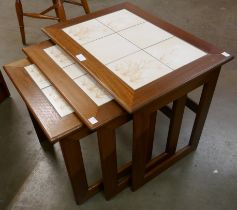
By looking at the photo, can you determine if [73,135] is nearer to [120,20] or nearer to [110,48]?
[110,48]

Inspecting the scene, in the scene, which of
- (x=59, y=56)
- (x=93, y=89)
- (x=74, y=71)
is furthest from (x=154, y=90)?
(x=59, y=56)

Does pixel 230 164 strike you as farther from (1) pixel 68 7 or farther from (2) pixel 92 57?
(1) pixel 68 7

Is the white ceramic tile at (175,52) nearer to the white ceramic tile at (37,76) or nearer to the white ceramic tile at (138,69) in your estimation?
the white ceramic tile at (138,69)

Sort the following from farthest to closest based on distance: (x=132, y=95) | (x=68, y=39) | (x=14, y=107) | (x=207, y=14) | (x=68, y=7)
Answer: (x=68, y=7), (x=207, y=14), (x=14, y=107), (x=68, y=39), (x=132, y=95)

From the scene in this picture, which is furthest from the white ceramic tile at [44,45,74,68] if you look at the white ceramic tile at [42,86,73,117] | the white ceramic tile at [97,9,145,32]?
the white ceramic tile at [97,9,145,32]

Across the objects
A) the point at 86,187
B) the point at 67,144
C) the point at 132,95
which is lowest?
the point at 86,187

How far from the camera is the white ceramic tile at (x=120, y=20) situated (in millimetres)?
1268

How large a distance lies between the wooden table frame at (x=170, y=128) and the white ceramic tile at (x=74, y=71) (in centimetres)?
31

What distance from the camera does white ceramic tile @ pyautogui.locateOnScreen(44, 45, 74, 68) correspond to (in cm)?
111

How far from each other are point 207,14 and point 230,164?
186 centimetres

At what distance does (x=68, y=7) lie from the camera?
9.55 feet

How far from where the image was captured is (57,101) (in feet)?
→ 3.21

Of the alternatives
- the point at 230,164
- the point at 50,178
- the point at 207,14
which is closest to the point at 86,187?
→ the point at 50,178

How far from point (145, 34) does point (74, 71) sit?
1.27ft
